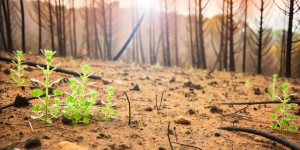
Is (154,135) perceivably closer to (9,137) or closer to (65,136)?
(65,136)

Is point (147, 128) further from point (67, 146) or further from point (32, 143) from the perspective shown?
point (32, 143)

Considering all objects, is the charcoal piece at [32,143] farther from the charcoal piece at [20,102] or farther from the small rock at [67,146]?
the charcoal piece at [20,102]

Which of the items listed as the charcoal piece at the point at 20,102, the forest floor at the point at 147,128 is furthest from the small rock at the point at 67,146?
the charcoal piece at the point at 20,102

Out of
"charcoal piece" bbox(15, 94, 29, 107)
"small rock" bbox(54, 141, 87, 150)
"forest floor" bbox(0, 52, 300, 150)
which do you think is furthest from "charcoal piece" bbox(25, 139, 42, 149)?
"charcoal piece" bbox(15, 94, 29, 107)

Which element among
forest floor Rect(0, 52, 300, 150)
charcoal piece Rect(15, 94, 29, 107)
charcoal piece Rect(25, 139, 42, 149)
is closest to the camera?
charcoal piece Rect(25, 139, 42, 149)

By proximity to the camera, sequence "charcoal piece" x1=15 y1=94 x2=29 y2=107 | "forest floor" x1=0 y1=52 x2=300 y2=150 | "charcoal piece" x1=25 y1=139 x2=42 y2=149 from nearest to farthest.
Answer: "charcoal piece" x1=25 y1=139 x2=42 y2=149 < "forest floor" x1=0 y1=52 x2=300 y2=150 < "charcoal piece" x1=15 y1=94 x2=29 y2=107

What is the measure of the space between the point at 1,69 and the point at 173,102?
3.87m

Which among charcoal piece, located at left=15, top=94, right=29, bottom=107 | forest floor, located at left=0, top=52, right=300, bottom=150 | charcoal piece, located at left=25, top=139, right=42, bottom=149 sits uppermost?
charcoal piece, located at left=15, top=94, right=29, bottom=107

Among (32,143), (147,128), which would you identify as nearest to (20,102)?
(32,143)

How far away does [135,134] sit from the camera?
5.93 ft

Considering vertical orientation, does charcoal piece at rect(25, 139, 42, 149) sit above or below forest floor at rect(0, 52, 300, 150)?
above

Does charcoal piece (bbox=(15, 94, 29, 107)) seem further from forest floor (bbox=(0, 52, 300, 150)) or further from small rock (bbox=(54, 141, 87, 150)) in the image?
small rock (bbox=(54, 141, 87, 150))

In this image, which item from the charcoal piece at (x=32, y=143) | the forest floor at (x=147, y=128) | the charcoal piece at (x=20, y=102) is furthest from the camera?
the charcoal piece at (x=20, y=102)

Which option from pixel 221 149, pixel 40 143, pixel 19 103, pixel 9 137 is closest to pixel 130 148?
pixel 40 143
